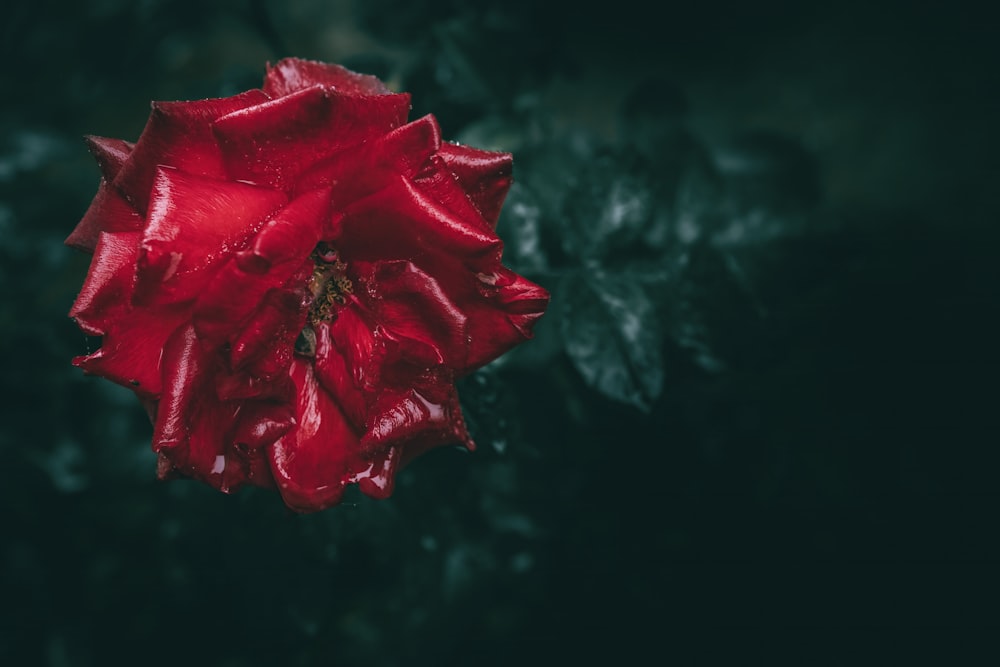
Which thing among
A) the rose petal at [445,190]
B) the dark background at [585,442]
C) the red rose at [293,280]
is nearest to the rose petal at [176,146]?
the red rose at [293,280]

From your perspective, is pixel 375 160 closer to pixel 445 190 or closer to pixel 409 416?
pixel 445 190

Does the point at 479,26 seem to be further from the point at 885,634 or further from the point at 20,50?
the point at 885,634

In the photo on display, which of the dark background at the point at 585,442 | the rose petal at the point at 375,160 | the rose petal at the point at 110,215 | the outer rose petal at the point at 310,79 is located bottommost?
the dark background at the point at 585,442

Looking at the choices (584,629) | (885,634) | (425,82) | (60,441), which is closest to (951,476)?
(885,634)

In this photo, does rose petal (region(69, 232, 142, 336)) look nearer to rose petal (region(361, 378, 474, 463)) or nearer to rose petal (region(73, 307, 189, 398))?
rose petal (region(73, 307, 189, 398))

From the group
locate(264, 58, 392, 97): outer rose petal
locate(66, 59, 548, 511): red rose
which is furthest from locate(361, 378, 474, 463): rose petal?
locate(264, 58, 392, 97): outer rose petal

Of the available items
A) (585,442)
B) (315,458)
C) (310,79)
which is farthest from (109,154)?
(585,442)

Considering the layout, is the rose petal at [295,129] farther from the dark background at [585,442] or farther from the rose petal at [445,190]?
the dark background at [585,442]
